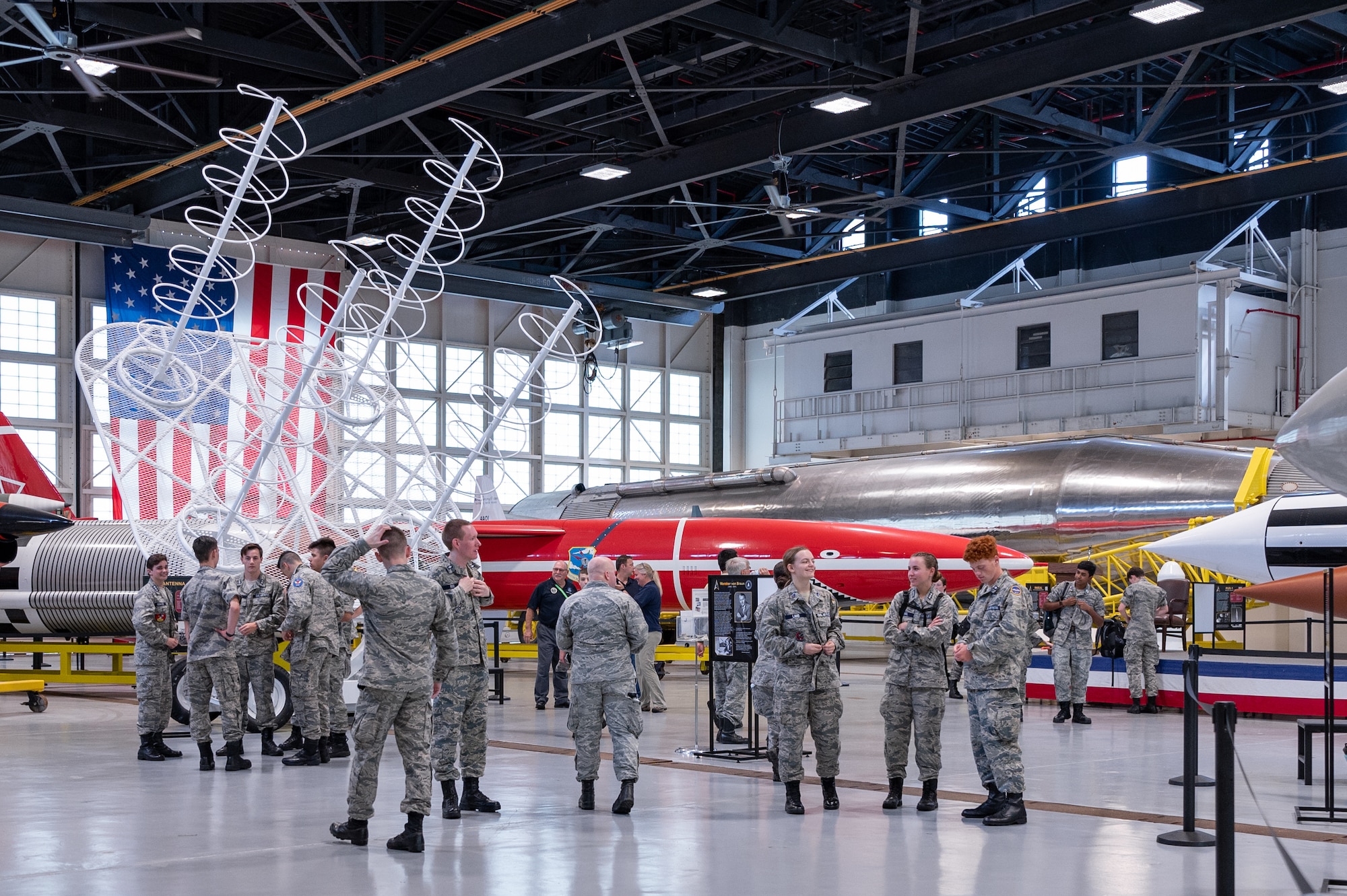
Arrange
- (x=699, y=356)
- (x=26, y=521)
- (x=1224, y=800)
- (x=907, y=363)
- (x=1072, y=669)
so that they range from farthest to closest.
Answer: (x=699, y=356), (x=907, y=363), (x=1072, y=669), (x=26, y=521), (x=1224, y=800)

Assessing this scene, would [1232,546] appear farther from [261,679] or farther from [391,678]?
[261,679]

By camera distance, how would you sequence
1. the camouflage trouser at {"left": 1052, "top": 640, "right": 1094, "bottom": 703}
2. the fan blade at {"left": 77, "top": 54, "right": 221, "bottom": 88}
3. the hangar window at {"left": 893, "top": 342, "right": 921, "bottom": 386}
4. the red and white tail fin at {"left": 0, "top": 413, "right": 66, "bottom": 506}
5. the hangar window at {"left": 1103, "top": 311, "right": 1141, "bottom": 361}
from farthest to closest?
1. the hangar window at {"left": 893, "top": 342, "right": 921, "bottom": 386}
2. the hangar window at {"left": 1103, "top": 311, "right": 1141, "bottom": 361}
3. the red and white tail fin at {"left": 0, "top": 413, "right": 66, "bottom": 506}
4. the camouflage trouser at {"left": 1052, "top": 640, "right": 1094, "bottom": 703}
5. the fan blade at {"left": 77, "top": 54, "right": 221, "bottom": 88}

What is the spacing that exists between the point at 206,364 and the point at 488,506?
7059 mm

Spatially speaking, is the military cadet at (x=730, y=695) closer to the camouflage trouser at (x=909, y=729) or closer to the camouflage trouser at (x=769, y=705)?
the camouflage trouser at (x=769, y=705)

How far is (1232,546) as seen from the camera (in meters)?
9.87

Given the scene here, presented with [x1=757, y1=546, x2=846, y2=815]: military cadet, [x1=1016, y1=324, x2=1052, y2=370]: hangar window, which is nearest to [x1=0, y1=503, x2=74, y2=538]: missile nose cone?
[x1=757, y1=546, x2=846, y2=815]: military cadet

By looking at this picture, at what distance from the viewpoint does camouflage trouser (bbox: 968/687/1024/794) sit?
7406mm

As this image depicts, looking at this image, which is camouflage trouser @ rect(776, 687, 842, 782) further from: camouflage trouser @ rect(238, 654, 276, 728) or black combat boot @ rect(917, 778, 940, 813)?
camouflage trouser @ rect(238, 654, 276, 728)

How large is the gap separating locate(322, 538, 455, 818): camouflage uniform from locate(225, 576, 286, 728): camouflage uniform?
361cm

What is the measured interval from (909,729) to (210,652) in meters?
5.27

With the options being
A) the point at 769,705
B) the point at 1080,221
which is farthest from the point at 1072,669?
the point at 1080,221

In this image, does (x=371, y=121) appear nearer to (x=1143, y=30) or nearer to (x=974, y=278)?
(x=1143, y=30)

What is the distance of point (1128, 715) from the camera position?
45.3 ft

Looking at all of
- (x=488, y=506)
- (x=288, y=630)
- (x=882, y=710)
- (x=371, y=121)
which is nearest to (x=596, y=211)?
(x=371, y=121)
